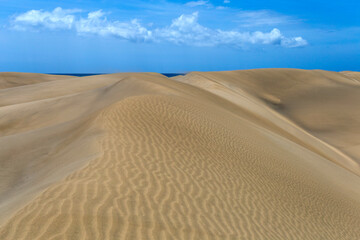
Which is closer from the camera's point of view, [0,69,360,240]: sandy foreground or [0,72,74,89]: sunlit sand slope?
[0,69,360,240]: sandy foreground

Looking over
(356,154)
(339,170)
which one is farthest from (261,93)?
(339,170)

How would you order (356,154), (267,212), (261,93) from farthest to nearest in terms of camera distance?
1. (261,93)
2. (356,154)
3. (267,212)

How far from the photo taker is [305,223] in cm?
648

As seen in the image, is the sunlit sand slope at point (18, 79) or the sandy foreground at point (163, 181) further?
the sunlit sand slope at point (18, 79)

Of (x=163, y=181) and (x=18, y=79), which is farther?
(x=18, y=79)

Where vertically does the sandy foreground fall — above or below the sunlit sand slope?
above

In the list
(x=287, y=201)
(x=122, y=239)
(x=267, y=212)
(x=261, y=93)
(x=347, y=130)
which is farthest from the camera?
(x=261, y=93)

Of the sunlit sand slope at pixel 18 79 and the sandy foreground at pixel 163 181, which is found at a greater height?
the sandy foreground at pixel 163 181

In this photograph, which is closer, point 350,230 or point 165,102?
point 350,230

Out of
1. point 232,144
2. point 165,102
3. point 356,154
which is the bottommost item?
point 356,154

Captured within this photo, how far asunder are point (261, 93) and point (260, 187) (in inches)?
1145

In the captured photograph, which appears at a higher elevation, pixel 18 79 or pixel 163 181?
pixel 163 181

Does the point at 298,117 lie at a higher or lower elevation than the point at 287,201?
lower

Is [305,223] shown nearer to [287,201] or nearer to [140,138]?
[287,201]
